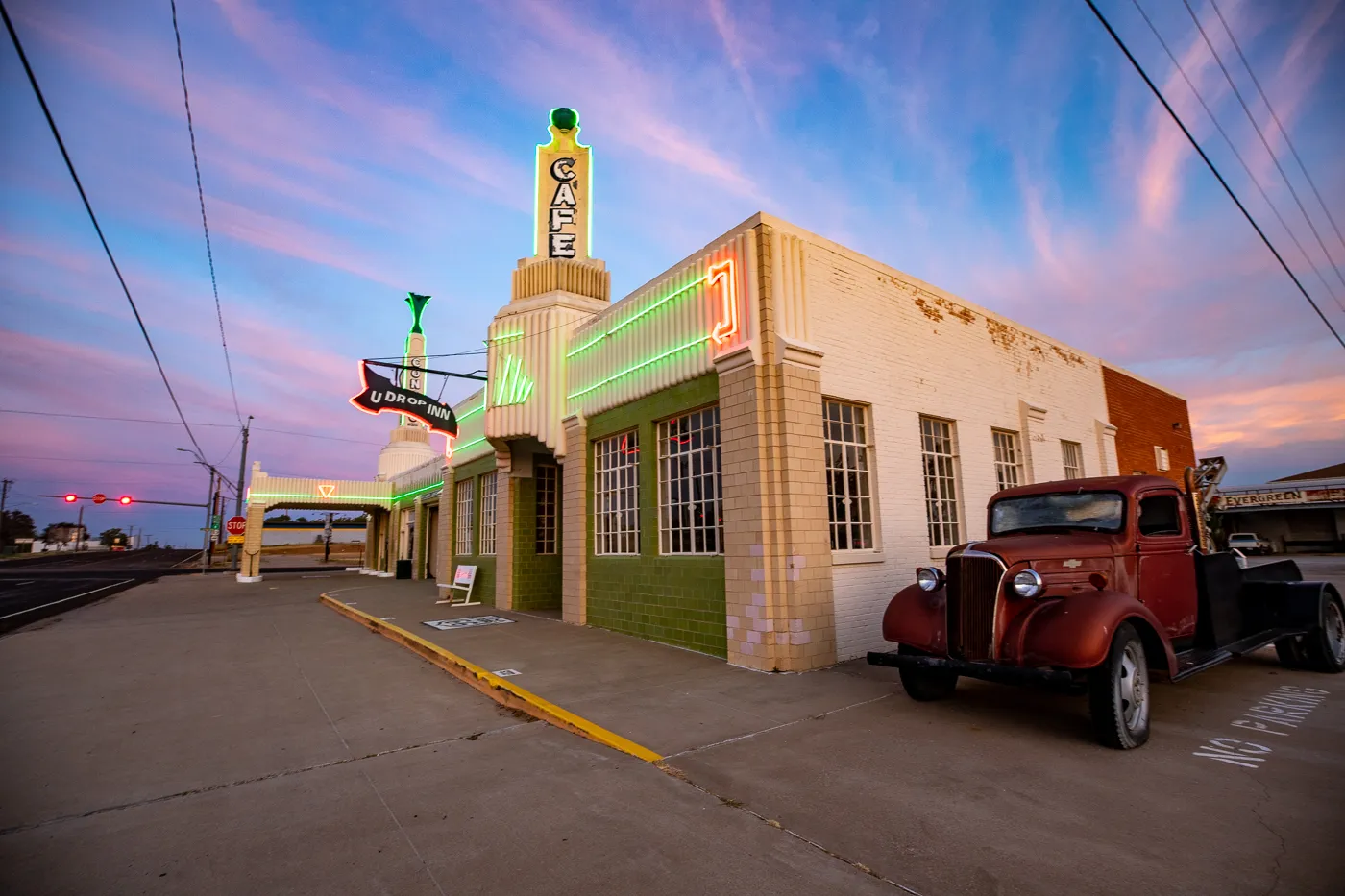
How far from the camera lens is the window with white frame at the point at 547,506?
15.2 meters

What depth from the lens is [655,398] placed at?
9875mm

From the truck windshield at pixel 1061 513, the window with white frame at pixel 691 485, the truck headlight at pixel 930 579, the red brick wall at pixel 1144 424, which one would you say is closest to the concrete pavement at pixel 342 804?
the truck headlight at pixel 930 579

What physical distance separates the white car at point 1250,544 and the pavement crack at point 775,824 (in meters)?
40.7

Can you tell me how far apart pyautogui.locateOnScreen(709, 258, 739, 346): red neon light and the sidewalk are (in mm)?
4352

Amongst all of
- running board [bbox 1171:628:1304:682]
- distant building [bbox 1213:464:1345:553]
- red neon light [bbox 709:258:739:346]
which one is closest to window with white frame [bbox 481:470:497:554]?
red neon light [bbox 709:258:739:346]

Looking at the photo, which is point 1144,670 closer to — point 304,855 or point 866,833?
point 866,833

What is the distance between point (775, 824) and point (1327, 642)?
733 centimetres

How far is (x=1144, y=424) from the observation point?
17.2m

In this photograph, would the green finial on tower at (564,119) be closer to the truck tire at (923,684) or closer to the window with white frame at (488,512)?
the window with white frame at (488,512)

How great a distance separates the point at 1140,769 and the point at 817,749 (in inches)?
84.5

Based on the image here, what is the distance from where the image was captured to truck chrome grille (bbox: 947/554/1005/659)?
5004mm

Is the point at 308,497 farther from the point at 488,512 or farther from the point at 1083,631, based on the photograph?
the point at 1083,631

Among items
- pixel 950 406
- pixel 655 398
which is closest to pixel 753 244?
pixel 655 398

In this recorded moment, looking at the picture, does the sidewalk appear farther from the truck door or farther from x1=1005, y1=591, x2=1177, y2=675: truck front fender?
the truck door
